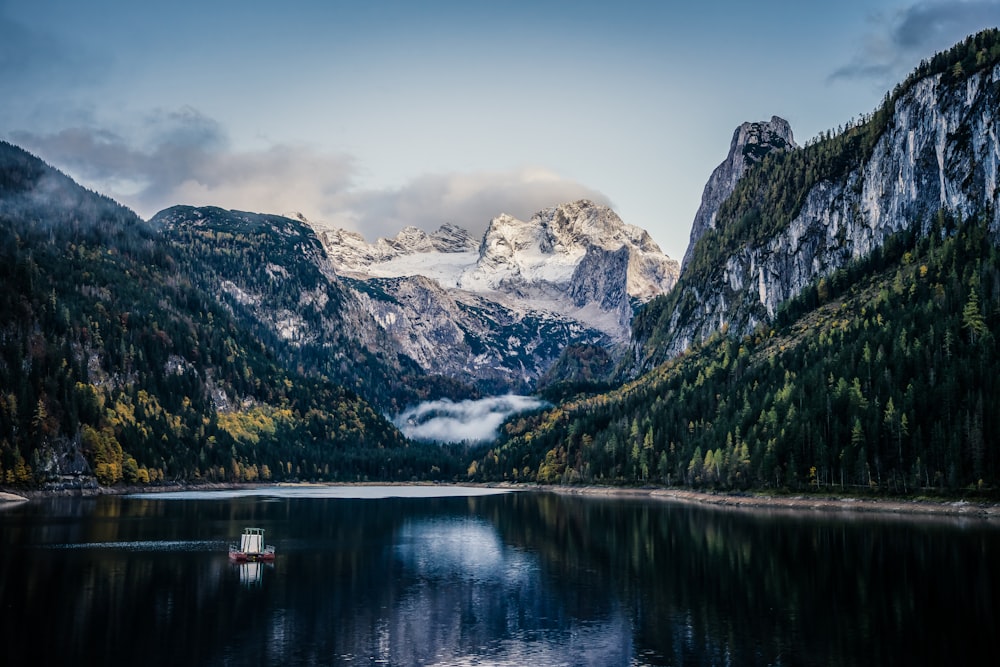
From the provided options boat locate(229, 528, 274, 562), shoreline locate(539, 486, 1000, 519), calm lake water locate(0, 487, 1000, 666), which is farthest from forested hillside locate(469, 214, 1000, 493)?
boat locate(229, 528, 274, 562)

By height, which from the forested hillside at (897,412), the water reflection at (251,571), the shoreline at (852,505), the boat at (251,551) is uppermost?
the forested hillside at (897,412)

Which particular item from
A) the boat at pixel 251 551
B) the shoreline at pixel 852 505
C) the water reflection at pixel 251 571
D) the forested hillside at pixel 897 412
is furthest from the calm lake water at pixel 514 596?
the forested hillside at pixel 897 412

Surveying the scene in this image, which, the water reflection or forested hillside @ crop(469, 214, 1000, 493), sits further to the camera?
forested hillside @ crop(469, 214, 1000, 493)

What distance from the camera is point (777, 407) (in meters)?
191

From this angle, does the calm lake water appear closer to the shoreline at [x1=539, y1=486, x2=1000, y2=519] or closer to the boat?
the boat

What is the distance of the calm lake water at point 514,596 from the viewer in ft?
172

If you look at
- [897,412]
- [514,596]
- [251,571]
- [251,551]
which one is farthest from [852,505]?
[251,571]

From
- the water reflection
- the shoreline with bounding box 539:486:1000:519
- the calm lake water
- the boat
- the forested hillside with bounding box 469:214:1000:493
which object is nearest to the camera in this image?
the calm lake water

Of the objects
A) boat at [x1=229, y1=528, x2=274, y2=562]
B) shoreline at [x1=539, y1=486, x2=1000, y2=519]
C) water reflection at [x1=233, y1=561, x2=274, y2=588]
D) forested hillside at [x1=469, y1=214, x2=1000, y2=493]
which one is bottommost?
water reflection at [x1=233, y1=561, x2=274, y2=588]

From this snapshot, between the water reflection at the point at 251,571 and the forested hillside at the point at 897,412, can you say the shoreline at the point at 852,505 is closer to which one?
the forested hillside at the point at 897,412

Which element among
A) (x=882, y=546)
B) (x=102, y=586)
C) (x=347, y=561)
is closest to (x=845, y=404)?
(x=882, y=546)

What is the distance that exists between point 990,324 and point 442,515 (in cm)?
11137

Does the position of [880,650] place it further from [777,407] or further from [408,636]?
[777,407]

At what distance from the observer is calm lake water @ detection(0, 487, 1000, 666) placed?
52500 mm
